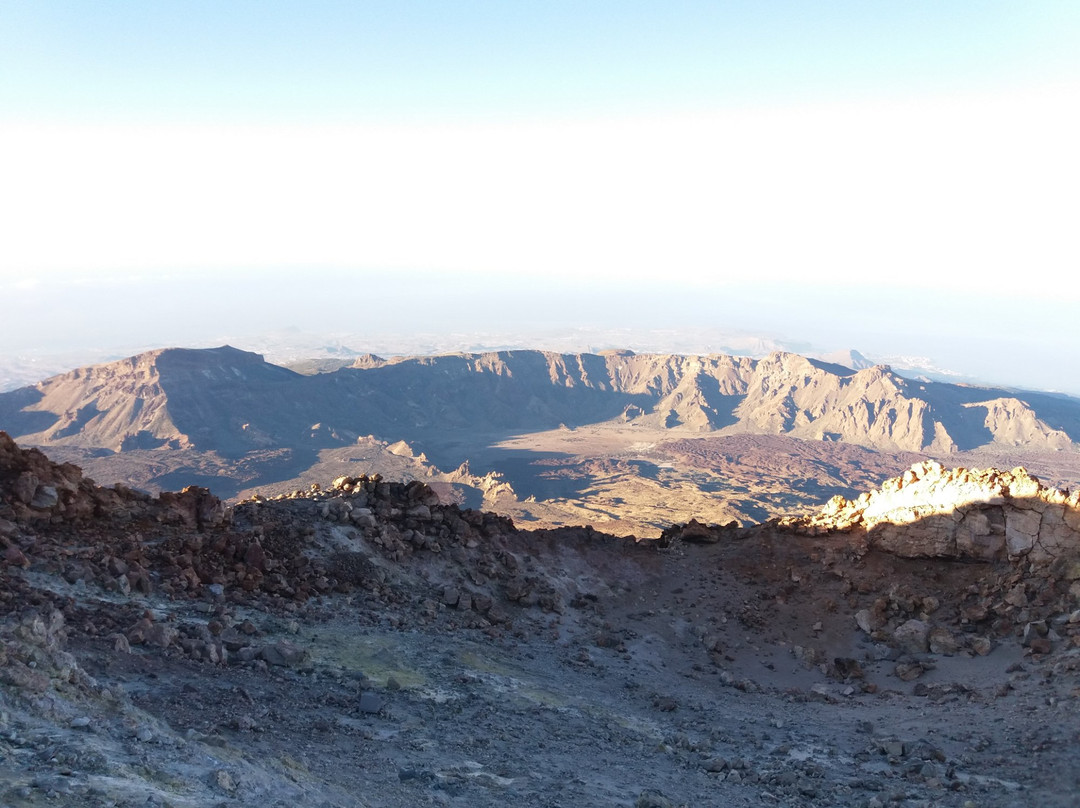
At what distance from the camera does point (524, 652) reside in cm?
1612

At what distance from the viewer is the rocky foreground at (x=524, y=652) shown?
8883 mm

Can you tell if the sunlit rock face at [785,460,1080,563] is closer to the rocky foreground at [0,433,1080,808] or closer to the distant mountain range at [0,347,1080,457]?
the rocky foreground at [0,433,1080,808]

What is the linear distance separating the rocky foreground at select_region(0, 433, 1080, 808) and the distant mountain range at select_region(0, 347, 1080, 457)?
105 meters

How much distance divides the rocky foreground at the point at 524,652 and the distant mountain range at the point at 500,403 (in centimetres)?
10464

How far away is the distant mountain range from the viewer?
12344 centimetres

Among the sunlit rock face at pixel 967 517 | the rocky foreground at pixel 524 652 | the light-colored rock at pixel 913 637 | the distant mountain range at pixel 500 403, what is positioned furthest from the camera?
the distant mountain range at pixel 500 403

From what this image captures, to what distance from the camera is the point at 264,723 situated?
9797 millimetres

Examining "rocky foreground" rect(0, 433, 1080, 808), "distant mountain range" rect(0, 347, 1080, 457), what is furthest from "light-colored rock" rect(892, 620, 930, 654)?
"distant mountain range" rect(0, 347, 1080, 457)

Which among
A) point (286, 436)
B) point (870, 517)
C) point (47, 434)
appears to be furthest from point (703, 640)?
point (47, 434)

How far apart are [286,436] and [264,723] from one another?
4872 inches

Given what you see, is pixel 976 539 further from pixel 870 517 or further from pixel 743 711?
pixel 743 711

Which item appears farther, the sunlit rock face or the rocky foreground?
the sunlit rock face

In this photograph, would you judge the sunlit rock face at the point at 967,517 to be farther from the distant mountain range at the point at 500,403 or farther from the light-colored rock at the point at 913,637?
the distant mountain range at the point at 500,403

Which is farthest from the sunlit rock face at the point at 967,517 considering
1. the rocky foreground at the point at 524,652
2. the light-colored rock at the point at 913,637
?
the light-colored rock at the point at 913,637
